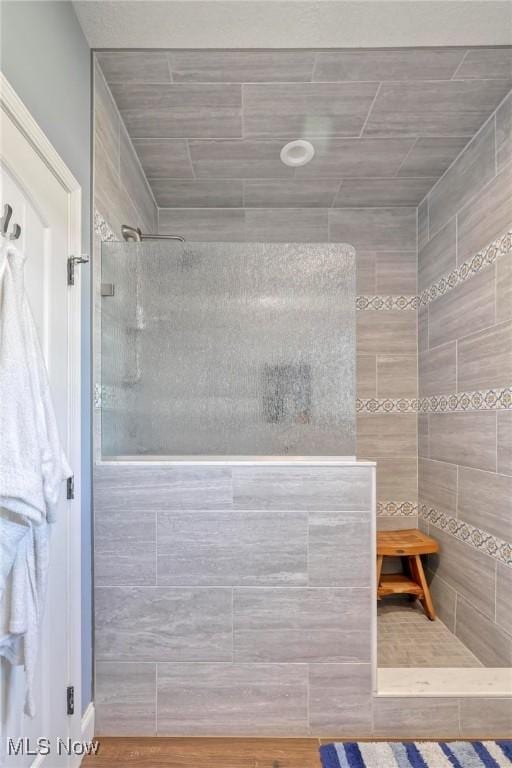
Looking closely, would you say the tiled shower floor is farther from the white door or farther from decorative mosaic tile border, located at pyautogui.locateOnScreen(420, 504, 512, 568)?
the white door

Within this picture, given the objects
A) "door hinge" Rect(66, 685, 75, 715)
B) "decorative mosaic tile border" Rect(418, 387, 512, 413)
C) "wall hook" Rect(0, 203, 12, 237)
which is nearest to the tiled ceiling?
"wall hook" Rect(0, 203, 12, 237)

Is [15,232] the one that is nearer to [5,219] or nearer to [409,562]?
[5,219]

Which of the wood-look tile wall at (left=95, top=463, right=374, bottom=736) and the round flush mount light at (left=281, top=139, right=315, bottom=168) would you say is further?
the round flush mount light at (left=281, top=139, right=315, bottom=168)

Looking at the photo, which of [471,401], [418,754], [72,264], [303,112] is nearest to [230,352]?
[72,264]

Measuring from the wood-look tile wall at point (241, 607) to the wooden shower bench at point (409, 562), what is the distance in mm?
960

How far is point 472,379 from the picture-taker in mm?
2354

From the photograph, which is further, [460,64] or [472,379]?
[472,379]

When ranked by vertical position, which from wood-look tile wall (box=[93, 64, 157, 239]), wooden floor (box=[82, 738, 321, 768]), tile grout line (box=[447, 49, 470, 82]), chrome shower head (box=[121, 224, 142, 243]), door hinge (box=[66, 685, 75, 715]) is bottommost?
wooden floor (box=[82, 738, 321, 768])

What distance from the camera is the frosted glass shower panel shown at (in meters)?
1.83

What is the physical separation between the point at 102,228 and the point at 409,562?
95.5 inches

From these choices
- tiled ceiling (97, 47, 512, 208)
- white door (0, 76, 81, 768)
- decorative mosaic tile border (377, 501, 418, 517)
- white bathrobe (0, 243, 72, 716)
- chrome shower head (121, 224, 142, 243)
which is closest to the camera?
white bathrobe (0, 243, 72, 716)

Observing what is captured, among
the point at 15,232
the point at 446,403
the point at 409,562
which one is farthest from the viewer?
the point at 409,562

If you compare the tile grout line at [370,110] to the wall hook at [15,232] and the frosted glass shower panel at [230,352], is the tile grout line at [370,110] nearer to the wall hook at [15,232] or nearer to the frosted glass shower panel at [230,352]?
the frosted glass shower panel at [230,352]

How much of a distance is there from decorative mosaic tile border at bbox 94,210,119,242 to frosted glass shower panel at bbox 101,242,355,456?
0.09 metres
